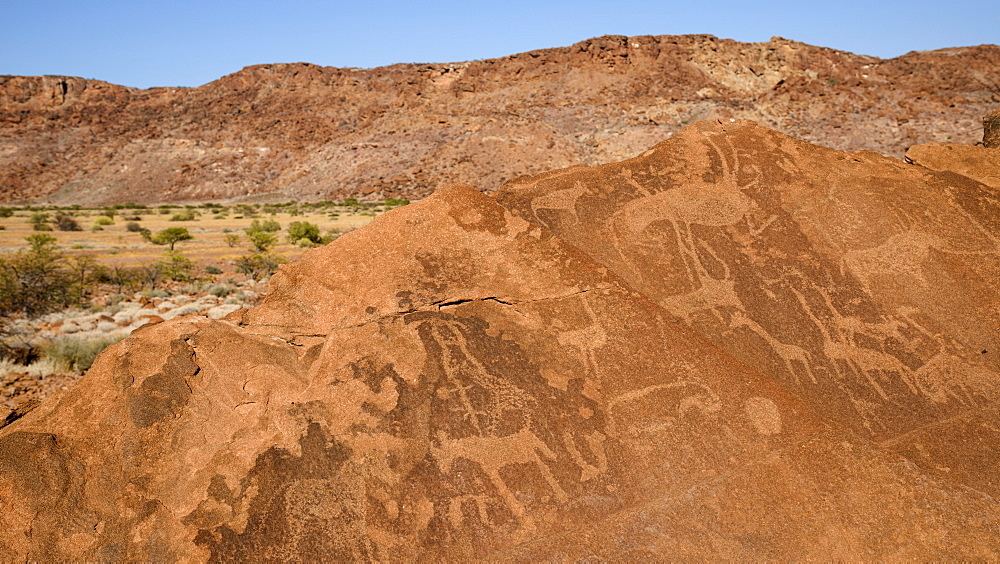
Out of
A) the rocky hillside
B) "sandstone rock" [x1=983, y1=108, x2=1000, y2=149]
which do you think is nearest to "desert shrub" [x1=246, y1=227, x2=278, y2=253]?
"sandstone rock" [x1=983, y1=108, x2=1000, y2=149]

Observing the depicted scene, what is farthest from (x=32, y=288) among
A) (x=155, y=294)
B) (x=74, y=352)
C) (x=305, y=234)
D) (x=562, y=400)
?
(x=305, y=234)

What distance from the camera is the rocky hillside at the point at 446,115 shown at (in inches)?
1646

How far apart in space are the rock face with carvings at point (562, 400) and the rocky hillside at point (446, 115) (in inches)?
1361

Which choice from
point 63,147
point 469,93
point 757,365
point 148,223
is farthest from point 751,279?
point 63,147

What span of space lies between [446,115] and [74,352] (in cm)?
4335

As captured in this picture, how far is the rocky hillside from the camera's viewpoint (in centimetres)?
4181

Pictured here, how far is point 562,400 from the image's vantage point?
9.75 feet

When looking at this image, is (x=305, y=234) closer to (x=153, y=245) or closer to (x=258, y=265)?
(x=153, y=245)

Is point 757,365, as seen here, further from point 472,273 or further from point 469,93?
point 469,93

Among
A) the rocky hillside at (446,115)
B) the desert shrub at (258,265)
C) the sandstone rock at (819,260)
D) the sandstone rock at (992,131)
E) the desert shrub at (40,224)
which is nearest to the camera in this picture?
the sandstone rock at (819,260)

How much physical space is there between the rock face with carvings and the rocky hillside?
1361 inches

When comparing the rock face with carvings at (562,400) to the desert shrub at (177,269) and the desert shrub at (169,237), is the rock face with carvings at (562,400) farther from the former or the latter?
the desert shrub at (169,237)

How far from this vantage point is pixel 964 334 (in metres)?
3.72

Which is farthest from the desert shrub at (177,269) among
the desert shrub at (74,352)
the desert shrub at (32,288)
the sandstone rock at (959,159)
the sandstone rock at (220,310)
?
the sandstone rock at (959,159)
